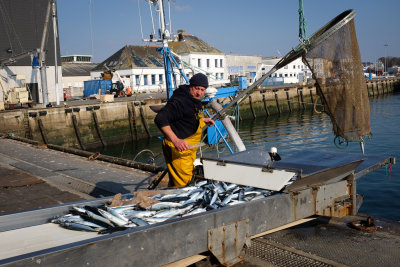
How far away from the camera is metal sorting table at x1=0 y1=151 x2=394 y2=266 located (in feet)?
9.39

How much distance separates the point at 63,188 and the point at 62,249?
18.3 feet

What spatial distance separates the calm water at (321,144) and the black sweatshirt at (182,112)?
7.89 m

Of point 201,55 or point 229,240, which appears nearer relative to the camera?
point 229,240

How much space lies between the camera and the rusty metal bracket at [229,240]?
3.64 meters

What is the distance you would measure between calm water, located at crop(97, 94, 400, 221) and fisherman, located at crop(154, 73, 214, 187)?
7679mm

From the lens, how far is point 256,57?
71.4 m

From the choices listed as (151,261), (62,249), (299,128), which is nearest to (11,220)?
(62,249)

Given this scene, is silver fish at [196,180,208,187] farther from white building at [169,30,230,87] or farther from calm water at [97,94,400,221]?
white building at [169,30,230,87]

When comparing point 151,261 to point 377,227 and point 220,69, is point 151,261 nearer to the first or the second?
point 377,227

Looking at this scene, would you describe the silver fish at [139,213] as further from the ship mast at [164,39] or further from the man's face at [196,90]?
the ship mast at [164,39]

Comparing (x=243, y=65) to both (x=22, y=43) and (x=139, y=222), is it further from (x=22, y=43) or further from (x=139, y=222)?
(x=139, y=222)

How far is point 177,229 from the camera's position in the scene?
335 centimetres

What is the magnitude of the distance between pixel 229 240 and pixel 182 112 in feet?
6.21

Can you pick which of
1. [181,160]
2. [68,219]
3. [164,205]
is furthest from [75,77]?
[164,205]
